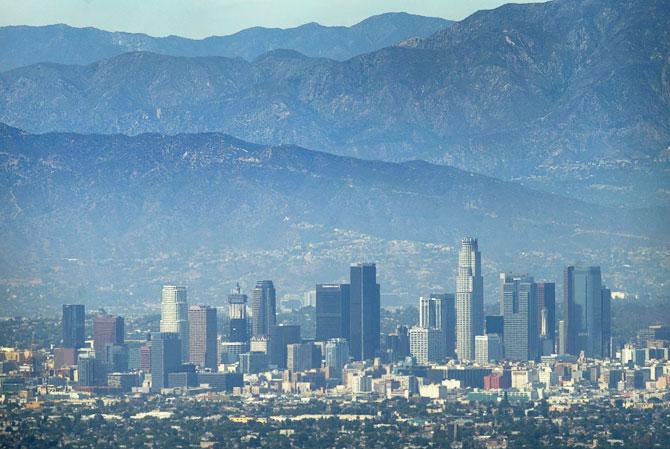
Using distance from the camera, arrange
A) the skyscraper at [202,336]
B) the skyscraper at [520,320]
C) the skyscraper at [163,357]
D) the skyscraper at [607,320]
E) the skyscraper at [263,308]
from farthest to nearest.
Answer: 1. the skyscraper at [263,308]
2. the skyscraper at [520,320]
3. the skyscraper at [607,320]
4. the skyscraper at [202,336]
5. the skyscraper at [163,357]

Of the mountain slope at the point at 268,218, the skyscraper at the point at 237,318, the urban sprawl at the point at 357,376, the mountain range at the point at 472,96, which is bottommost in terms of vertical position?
the urban sprawl at the point at 357,376

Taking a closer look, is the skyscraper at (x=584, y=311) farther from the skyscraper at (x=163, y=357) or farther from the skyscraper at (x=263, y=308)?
the skyscraper at (x=163, y=357)

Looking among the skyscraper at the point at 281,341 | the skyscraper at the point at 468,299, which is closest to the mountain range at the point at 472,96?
the skyscraper at the point at 468,299

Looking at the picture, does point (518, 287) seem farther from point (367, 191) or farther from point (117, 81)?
point (117, 81)

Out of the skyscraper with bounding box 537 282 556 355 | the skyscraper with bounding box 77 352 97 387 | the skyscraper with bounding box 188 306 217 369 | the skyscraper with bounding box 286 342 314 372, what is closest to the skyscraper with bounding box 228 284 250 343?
the skyscraper with bounding box 188 306 217 369

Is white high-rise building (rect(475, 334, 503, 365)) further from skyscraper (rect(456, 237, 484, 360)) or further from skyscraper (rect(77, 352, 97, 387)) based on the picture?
skyscraper (rect(77, 352, 97, 387))

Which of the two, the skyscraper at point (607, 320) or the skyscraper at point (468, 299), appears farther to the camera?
the skyscraper at point (468, 299)
